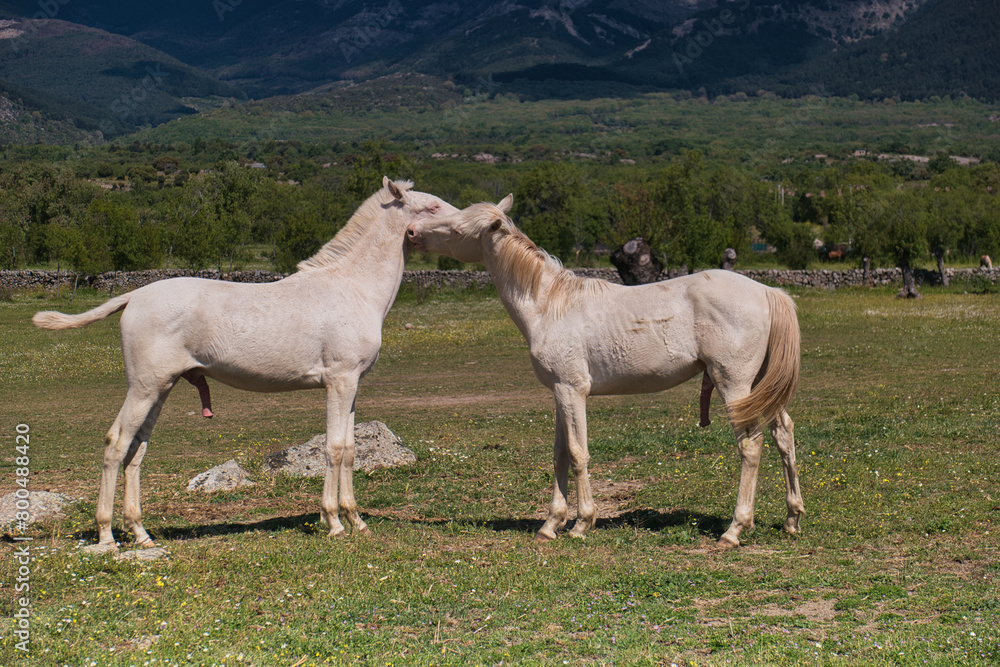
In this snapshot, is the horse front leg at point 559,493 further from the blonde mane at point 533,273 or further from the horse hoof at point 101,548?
the horse hoof at point 101,548

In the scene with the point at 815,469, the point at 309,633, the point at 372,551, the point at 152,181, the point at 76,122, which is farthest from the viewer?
the point at 76,122

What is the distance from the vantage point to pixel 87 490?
10.2 m

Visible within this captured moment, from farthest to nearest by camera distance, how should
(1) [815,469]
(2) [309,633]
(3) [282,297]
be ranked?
(1) [815,469] → (3) [282,297] → (2) [309,633]

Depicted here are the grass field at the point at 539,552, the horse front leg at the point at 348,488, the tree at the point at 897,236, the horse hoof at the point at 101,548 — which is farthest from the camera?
the tree at the point at 897,236

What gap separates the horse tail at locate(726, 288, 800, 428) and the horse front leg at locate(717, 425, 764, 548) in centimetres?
10

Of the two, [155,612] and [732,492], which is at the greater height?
[155,612]

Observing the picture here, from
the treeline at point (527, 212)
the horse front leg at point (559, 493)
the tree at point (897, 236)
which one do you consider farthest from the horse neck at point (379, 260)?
the treeline at point (527, 212)

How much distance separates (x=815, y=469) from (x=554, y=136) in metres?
188

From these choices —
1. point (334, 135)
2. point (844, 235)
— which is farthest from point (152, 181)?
point (334, 135)

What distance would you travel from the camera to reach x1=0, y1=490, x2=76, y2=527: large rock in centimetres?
Result: 852

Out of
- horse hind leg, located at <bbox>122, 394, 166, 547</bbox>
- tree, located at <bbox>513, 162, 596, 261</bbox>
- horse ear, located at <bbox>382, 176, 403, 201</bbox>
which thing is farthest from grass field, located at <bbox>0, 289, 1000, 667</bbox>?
tree, located at <bbox>513, 162, 596, 261</bbox>

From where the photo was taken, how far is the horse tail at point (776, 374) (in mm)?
7562

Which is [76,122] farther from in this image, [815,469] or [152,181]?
[815,469]

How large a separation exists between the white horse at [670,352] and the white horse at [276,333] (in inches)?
48.1
